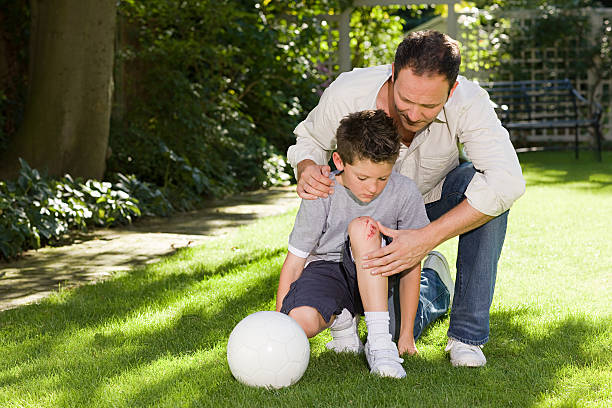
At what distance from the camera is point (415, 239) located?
2725 mm

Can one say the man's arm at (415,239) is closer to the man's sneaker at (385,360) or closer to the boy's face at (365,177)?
the boy's face at (365,177)

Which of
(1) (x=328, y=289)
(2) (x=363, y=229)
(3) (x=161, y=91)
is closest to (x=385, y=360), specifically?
(1) (x=328, y=289)

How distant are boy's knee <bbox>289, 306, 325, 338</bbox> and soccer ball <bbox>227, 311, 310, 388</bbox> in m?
0.16

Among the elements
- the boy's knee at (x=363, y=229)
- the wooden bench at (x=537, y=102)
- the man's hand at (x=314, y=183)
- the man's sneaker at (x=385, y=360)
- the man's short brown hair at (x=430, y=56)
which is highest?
the man's short brown hair at (x=430, y=56)

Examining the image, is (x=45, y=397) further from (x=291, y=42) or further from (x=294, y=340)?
(x=291, y=42)

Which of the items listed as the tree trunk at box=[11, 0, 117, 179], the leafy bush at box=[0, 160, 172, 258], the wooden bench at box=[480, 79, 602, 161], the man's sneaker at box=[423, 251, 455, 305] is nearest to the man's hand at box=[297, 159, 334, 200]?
the man's sneaker at box=[423, 251, 455, 305]

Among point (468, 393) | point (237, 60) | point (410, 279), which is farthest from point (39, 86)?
point (468, 393)

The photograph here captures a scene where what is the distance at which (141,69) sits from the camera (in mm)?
8336

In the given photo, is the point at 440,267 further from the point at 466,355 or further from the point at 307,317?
the point at 307,317

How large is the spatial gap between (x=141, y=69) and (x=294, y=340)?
6.34 m

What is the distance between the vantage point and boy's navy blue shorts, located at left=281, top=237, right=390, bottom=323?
2805mm

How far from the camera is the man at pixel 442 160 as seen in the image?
2662mm

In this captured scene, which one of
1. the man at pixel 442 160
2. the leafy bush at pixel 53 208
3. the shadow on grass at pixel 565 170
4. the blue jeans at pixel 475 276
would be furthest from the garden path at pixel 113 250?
the shadow on grass at pixel 565 170

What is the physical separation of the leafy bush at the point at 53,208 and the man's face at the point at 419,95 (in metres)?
2.99
